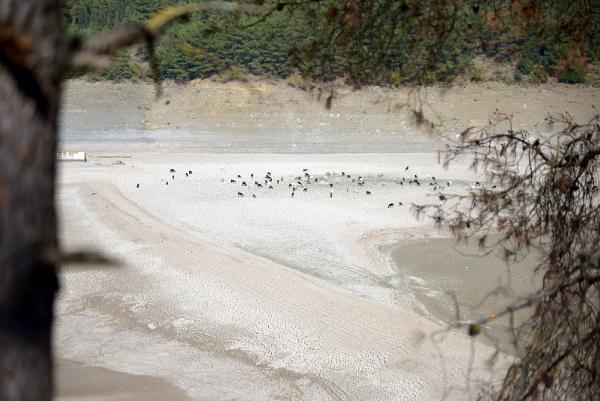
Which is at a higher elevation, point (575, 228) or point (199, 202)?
point (575, 228)

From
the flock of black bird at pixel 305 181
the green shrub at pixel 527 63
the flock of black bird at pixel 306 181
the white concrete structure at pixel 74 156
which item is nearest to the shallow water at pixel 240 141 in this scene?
the white concrete structure at pixel 74 156

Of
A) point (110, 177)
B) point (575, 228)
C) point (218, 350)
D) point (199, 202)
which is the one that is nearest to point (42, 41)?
point (575, 228)

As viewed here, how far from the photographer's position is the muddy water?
8.42 meters

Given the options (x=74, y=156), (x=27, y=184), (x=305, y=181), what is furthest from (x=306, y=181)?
(x=27, y=184)

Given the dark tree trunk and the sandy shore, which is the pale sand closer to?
the sandy shore

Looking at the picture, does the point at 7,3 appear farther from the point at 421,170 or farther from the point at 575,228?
the point at 421,170

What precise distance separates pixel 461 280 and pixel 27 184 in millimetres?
9155

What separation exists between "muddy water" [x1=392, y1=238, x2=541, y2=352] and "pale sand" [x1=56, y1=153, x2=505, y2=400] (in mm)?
309

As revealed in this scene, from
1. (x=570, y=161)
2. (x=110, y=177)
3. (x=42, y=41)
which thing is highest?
(x=42, y=41)

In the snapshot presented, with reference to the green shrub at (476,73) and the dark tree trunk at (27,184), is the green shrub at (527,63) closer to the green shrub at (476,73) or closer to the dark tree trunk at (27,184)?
the green shrub at (476,73)

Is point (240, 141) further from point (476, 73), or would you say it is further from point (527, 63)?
point (476, 73)

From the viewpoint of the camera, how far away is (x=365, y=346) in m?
7.53

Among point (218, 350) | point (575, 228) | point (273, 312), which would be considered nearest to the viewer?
point (575, 228)

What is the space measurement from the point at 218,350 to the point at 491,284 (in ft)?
13.8
